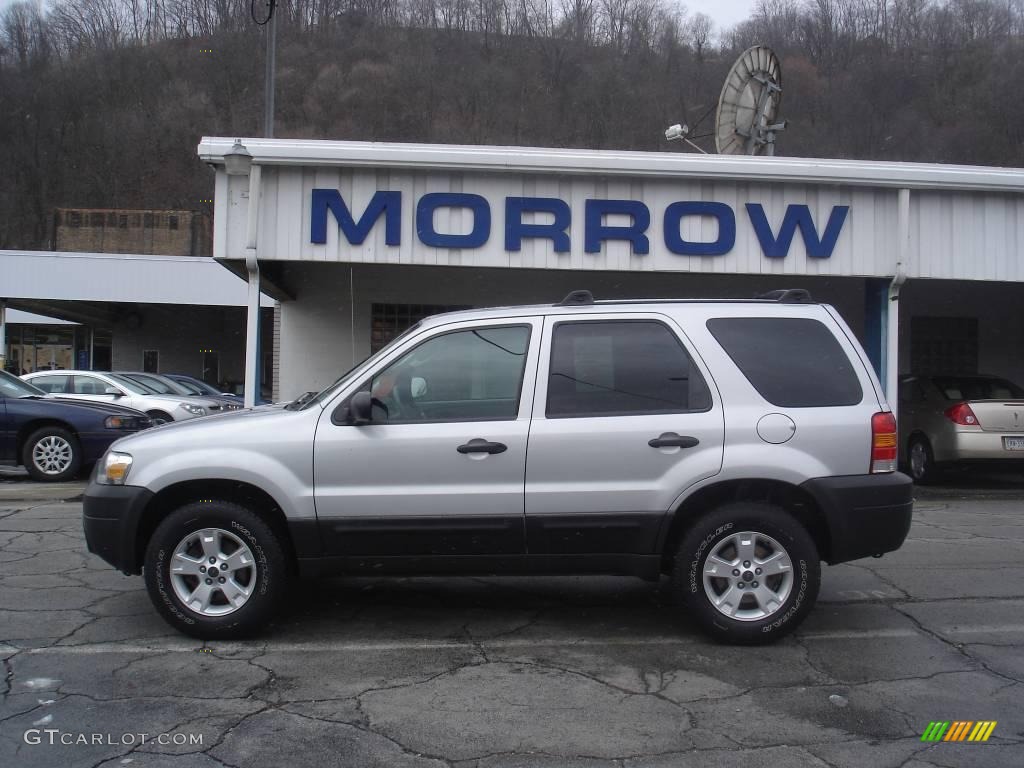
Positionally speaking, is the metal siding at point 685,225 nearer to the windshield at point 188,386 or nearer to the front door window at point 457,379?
the front door window at point 457,379

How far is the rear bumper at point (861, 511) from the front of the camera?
16.0ft

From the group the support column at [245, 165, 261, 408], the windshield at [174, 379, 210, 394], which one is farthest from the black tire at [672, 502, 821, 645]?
the windshield at [174, 379, 210, 394]

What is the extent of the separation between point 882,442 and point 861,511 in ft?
1.32

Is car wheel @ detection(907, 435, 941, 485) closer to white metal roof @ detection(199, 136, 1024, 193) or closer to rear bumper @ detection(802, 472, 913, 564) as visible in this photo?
white metal roof @ detection(199, 136, 1024, 193)

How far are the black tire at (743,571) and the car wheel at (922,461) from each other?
8213 millimetres

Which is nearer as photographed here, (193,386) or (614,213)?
(614,213)

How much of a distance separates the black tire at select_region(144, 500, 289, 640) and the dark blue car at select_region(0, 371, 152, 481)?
770 centimetres

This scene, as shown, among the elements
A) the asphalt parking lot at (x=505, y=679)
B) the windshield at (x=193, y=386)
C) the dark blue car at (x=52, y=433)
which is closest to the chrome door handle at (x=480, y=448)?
the asphalt parking lot at (x=505, y=679)

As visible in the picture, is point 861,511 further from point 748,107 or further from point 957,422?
point 748,107

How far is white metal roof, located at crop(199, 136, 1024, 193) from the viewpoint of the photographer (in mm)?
10531

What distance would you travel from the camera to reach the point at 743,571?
16.0 feet

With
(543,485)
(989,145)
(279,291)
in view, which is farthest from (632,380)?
(989,145)

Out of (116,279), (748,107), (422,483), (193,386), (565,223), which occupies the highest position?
(748,107)

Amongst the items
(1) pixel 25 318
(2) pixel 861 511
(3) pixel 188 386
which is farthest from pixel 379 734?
(1) pixel 25 318
